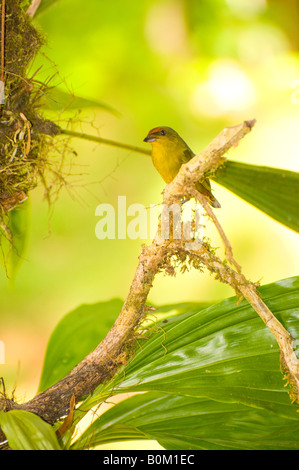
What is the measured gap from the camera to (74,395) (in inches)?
22.8

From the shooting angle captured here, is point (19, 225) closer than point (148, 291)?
No

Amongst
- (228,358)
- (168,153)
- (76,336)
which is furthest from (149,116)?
(228,358)

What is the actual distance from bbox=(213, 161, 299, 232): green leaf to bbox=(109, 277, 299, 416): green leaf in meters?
0.09

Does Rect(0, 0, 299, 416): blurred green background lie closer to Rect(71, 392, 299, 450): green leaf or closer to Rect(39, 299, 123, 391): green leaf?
Rect(39, 299, 123, 391): green leaf

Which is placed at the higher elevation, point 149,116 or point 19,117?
point 149,116

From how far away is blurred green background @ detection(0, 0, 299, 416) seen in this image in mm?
1093

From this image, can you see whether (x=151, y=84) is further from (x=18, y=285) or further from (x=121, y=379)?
(x=121, y=379)

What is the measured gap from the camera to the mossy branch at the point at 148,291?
0.46 meters

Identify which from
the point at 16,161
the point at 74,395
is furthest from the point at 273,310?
the point at 16,161

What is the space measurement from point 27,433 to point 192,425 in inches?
8.4

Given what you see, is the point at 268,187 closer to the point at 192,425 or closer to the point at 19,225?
the point at 192,425

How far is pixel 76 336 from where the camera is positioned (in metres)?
0.78

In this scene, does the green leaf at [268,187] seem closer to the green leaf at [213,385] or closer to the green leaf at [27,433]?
the green leaf at [213,385]

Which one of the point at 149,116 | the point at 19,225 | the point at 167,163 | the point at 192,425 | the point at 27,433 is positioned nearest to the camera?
the point at 27,433
